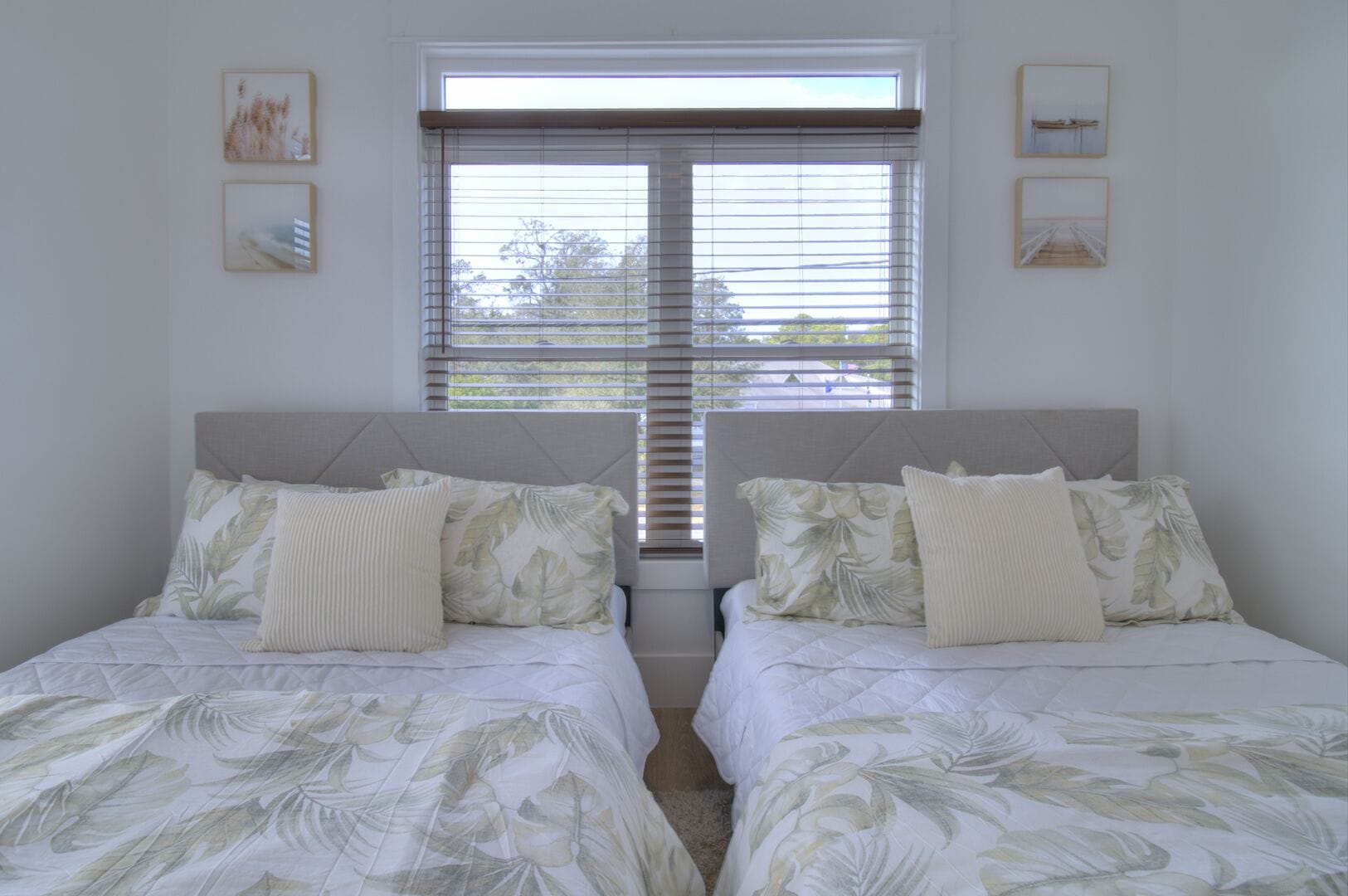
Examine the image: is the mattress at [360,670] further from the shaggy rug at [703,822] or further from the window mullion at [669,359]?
the window mullion at [669,359]

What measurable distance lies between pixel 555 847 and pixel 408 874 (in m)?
0.19

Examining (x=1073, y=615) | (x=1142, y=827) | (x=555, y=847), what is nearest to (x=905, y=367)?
(x=1073, y=615)

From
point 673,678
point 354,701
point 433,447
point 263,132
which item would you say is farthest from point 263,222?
point 673,678

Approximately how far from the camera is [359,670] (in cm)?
168

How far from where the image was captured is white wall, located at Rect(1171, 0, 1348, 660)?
201 centimetres

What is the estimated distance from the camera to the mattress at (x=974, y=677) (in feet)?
4.97

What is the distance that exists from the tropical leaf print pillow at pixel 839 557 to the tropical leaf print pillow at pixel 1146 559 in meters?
0.49

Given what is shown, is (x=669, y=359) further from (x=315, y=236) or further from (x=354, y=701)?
(x=354, y=701)

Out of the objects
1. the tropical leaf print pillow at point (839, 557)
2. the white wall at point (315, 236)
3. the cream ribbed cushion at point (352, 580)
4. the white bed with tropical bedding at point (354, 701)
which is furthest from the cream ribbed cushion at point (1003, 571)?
the white wall at point (315, 236)

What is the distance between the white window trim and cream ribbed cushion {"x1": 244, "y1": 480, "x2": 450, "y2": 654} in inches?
30.7

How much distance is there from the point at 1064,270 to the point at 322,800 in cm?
256

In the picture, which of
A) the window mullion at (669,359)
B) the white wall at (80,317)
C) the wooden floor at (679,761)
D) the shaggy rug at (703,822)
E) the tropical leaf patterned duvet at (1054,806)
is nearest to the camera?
the tropical leaf patterned duvet at (1054,806)

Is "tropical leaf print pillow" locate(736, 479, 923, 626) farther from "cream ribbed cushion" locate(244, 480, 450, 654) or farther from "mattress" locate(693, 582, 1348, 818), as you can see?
"cream ribbed cushion" locate(244, 480, 450, 654)

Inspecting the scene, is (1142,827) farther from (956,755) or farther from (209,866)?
(209,866)
